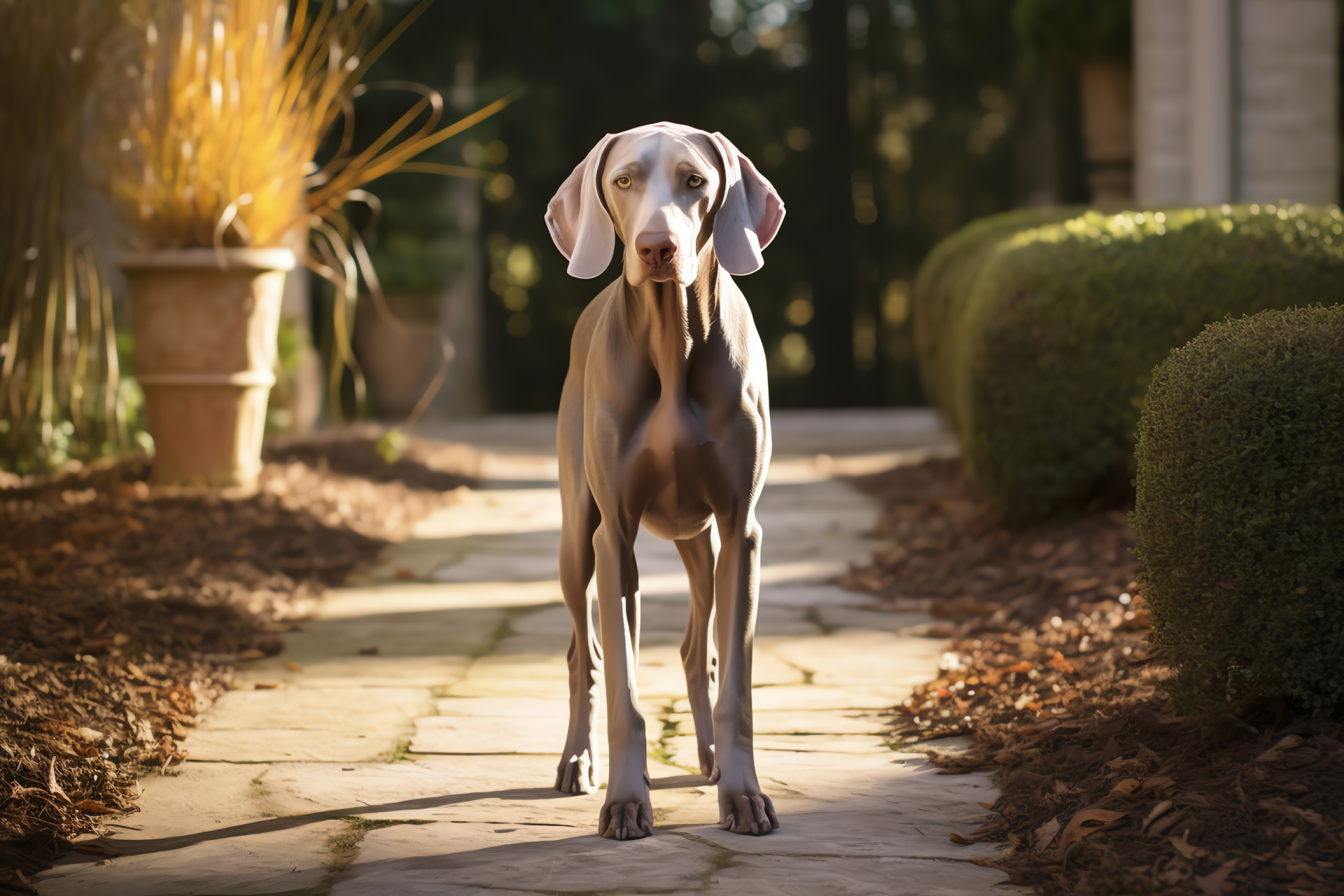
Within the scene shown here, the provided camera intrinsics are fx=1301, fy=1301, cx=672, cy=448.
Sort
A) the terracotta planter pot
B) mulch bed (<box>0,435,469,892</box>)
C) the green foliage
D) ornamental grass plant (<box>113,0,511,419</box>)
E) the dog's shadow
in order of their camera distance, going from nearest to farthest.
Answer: the dog's shadow → mulch bed (<box>0,435,469,892</box>) → ornamental grass plant (<box>113,0,511,419</box>) → the terracotta planter pot → the green foliage

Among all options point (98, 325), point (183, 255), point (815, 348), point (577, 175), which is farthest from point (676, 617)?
point (815, 348)

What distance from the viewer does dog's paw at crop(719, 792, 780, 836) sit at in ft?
8.84

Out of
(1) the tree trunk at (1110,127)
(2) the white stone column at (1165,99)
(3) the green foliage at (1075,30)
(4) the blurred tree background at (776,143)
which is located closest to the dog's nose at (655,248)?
(2) the white stone column at (1165,99)

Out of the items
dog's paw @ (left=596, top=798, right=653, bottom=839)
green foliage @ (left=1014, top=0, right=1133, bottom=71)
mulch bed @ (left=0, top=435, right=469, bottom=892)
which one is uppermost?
green foliage @ (left=1014, top=0, right=1133, bottom=71)

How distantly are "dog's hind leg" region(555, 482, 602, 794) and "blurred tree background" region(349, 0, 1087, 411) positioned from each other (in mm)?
9633

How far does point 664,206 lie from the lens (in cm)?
251

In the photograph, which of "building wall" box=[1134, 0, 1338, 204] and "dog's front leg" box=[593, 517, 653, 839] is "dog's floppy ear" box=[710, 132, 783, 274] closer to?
"dog's front leg" box=[593, 517, 653, 839]

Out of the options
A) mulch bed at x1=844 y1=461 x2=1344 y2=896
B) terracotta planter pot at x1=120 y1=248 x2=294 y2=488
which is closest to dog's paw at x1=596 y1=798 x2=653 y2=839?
mulch bed at x1=844 y1=461 x2=1344 y2=896

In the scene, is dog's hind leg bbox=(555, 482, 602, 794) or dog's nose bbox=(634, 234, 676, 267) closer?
dog's nose bbox=(634, 234, 676, 267)

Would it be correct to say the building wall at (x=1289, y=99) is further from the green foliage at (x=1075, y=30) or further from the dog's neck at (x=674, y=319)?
the dog's neck at (x=674, y=319)

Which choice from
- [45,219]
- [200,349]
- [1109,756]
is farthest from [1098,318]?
[45,219]

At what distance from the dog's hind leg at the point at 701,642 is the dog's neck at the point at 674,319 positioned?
0.53 m

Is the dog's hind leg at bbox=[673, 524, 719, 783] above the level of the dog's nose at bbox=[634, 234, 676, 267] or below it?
below

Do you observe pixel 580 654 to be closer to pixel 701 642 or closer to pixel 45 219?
pixel 701 642
